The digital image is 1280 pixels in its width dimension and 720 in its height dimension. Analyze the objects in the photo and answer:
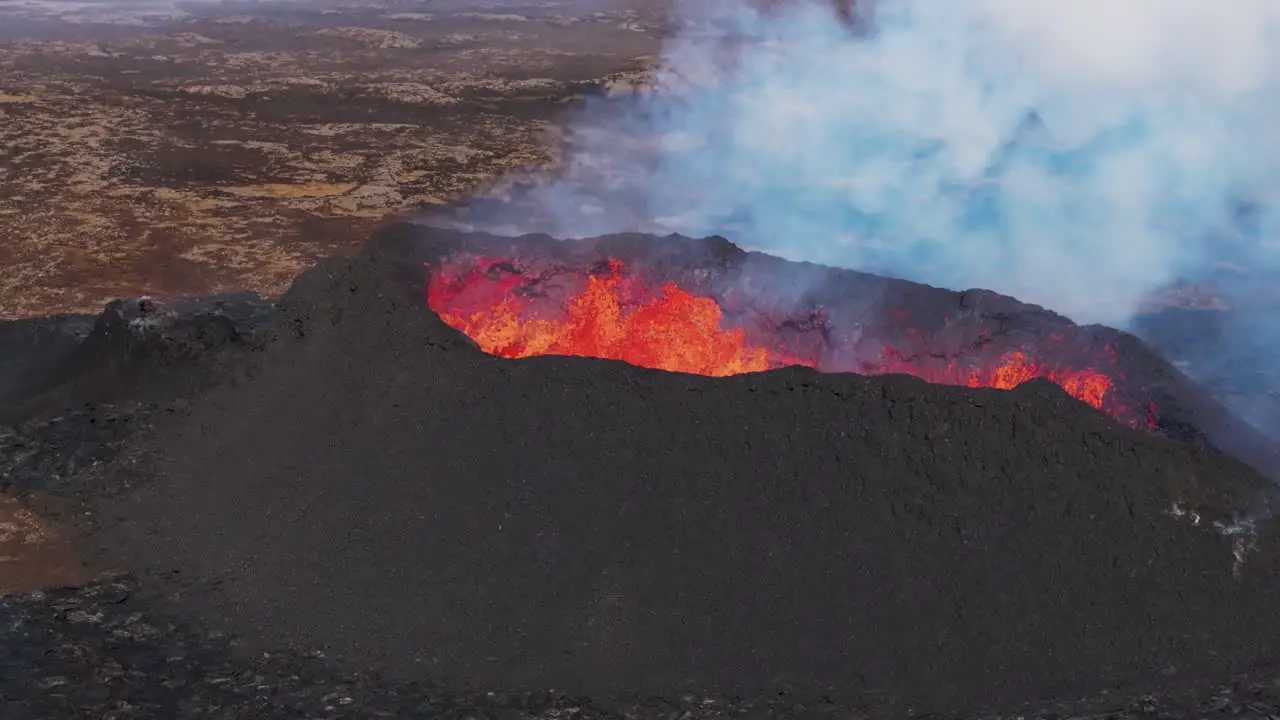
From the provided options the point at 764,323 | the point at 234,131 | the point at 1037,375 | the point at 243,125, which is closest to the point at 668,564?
the point at 764,323

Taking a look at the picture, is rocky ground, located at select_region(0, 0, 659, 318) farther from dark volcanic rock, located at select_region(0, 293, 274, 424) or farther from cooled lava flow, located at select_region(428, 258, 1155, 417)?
cooled lava flow, located at select_region(428, 258, 1155, 417)

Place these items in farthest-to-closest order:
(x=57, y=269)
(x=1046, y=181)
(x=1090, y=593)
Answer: (x=1046, y=181) → (x=57, y=269) → (x=1090, y=593)

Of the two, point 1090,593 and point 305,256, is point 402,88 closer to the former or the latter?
point 305,256

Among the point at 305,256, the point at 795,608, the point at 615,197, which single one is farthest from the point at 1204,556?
the point at 615,197

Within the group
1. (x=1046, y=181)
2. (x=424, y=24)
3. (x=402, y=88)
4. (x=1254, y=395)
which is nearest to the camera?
(x=1254, y=395)

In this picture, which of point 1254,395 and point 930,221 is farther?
point 930,221

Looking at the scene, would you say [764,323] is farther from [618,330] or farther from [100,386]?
[100,386]

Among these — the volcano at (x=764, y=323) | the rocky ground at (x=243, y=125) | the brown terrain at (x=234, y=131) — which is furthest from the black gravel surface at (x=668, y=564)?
the rocky ground at (x=243, y=125)

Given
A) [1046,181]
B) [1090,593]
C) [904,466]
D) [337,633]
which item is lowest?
[337,633]
